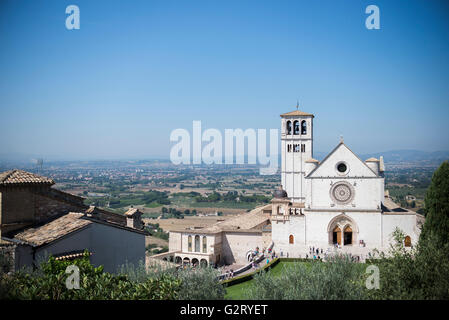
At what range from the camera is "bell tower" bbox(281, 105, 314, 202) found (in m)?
42.6

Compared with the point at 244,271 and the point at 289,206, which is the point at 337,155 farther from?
the point at 244,271

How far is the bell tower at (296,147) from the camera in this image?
4262cm

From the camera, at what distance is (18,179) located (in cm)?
1705

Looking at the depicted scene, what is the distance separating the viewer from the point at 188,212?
10888 cm

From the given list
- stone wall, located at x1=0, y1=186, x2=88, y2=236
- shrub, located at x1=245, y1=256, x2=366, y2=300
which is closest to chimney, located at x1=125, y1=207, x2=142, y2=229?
stone wall, located at x1=0, y1=186, x2=88, y2=236

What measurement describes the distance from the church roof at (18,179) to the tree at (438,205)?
680 inches

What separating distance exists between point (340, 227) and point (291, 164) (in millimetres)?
10685

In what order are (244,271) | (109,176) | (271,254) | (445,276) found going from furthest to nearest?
(109,176), (271,254), (244,271), (445,276)

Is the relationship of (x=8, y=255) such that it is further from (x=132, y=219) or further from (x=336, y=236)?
(x=336, y=236)

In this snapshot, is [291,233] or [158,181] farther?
[158,181]

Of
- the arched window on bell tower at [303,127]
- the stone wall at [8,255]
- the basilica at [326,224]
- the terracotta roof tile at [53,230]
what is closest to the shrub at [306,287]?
the terracotta roof tile at [53,230]

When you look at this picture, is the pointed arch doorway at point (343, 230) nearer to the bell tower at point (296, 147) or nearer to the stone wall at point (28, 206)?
the bell tower at point (296, 147)

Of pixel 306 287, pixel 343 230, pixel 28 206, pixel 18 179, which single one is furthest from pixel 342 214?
pixel 18 179

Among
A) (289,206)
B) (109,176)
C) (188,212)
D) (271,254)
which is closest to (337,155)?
(289,206)
